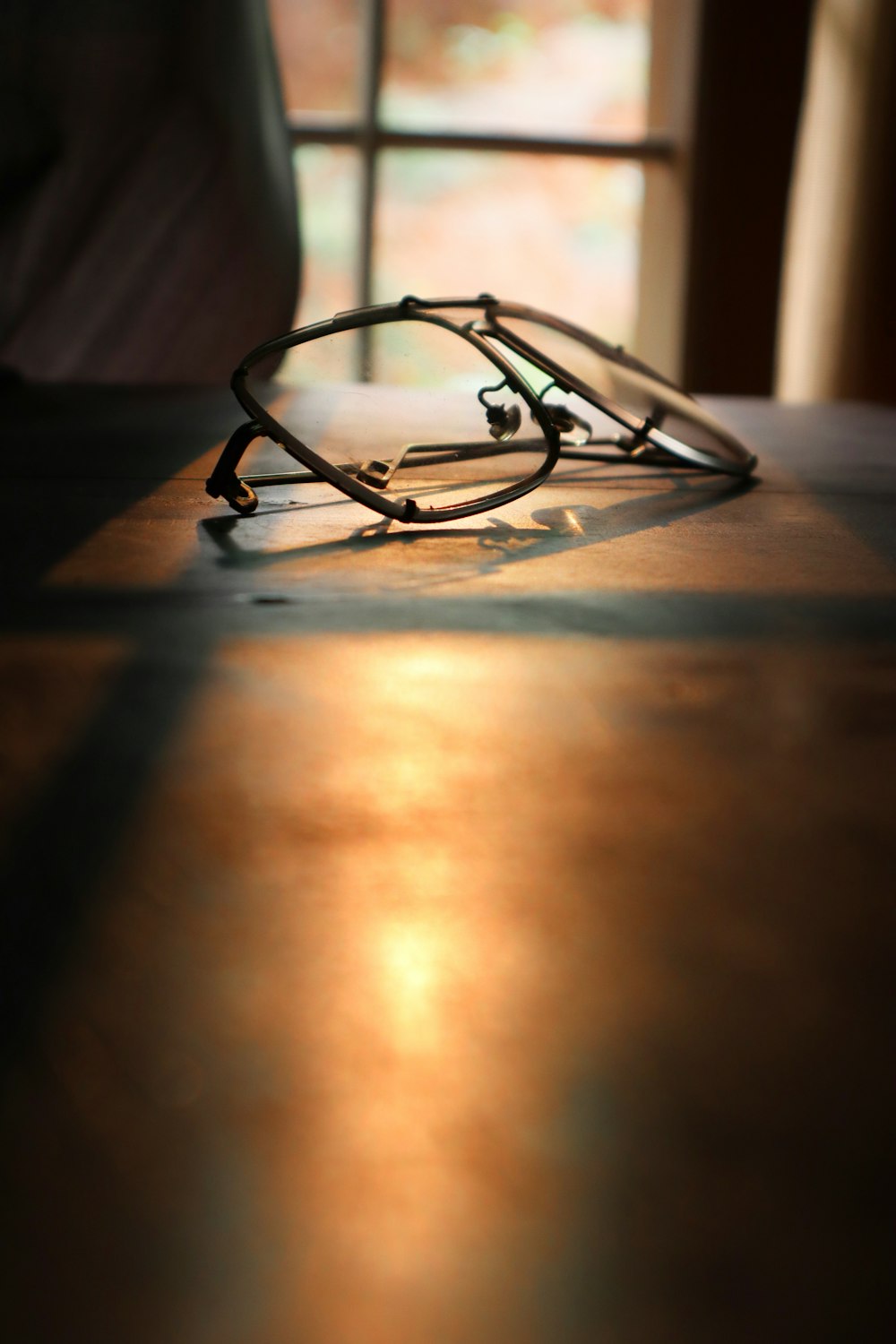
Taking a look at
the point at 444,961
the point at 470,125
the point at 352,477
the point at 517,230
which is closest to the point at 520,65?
the point at 470,125

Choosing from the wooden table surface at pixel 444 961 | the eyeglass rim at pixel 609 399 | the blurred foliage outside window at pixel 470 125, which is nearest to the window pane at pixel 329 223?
the blurred foliage outside window at pixel 470 125

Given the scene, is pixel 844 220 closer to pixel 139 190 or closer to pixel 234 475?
pixel 139 190

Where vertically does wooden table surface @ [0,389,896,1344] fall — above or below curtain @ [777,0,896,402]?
below

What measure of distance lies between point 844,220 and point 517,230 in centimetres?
109

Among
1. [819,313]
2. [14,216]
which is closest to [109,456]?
[14,216]

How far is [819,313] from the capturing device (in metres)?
3.70

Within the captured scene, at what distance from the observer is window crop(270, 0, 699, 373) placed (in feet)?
12.8

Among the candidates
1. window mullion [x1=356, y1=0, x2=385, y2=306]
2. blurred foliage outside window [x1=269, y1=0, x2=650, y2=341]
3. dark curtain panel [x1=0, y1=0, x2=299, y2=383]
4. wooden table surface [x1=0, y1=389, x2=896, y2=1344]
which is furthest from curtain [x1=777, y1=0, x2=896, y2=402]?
wooden table surface [x1=0, y1=389, x2=896, y2=1344]

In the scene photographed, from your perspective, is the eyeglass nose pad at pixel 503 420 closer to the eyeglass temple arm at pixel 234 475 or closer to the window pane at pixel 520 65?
the eyeglass temple arm at pixel 234 475

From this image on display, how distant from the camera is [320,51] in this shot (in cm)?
387

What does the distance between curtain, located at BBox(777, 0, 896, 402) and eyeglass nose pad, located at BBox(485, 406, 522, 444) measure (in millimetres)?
2256

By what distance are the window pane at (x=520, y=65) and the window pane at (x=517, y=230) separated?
0.12m

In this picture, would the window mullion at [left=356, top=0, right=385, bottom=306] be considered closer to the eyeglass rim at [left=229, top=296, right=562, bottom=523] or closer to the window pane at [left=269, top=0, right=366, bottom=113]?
the window pane at [left=269, top=0, right=366, bottom=113]

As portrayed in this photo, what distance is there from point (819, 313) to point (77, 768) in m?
3.49
